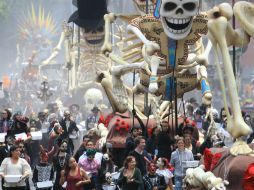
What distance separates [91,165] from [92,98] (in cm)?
2606

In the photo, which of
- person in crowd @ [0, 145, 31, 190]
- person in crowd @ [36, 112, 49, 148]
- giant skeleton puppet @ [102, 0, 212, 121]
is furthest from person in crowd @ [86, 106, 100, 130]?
person in crowd @ [0, 145, 31, 190]

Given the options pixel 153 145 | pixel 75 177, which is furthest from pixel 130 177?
pixel 153 145

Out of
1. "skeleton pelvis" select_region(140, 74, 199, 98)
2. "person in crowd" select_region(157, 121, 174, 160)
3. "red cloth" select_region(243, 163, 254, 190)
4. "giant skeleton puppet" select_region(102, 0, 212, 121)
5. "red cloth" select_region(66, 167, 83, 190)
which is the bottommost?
"red cloth" select_region(66, 167, 83, 190)

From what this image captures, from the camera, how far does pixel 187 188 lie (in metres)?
12.6

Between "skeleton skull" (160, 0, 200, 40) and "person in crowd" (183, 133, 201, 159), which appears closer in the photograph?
"person in crowd" (183, 133, 201, 159)

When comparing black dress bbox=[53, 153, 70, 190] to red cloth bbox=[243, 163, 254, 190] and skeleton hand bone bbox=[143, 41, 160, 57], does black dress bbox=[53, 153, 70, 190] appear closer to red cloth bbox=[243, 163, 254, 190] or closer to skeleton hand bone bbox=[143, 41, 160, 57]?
skeleton hand bone bbox=[143, 41, 160, 57]

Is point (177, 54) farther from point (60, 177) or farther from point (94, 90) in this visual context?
point (94, 90)

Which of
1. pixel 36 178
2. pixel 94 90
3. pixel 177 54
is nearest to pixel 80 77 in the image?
pixel 94 90

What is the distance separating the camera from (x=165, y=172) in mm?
15406

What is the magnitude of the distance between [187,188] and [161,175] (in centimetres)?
277

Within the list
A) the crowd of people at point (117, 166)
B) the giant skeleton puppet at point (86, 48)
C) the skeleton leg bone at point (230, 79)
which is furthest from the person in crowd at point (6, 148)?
the giant skeleton puppet at point (86, 48)

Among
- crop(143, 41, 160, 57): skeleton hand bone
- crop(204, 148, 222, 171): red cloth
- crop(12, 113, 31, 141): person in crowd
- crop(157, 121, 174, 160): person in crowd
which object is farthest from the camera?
crop(12, 113, 31, 141): person in crowd

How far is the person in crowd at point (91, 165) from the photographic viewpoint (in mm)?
16281

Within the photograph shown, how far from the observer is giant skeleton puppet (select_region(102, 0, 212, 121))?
62.4 feet
